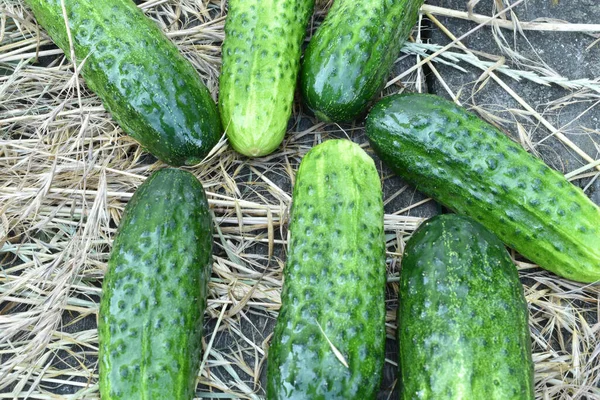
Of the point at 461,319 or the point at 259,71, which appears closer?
the point at 461,319

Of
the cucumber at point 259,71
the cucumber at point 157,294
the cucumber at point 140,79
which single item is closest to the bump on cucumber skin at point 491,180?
the cucumber at point 259,71

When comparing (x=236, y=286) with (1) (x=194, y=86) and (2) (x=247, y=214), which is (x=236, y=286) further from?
(1) (x=194, y=86)

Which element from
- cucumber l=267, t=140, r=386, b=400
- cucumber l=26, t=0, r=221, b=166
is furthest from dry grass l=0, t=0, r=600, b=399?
cucumber l=267, t=140, r=386, b=400

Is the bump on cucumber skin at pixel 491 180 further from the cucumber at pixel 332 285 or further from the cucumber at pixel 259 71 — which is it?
the cucumber at pixel 259 71

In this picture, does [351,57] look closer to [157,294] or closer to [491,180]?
[491,180]

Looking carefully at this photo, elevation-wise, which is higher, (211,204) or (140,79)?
(140,79)

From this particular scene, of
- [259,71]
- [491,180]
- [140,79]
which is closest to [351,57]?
[259,71]

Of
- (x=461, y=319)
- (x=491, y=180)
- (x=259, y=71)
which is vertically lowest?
(x=461, y=319)

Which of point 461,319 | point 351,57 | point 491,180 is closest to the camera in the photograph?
point 461,319
